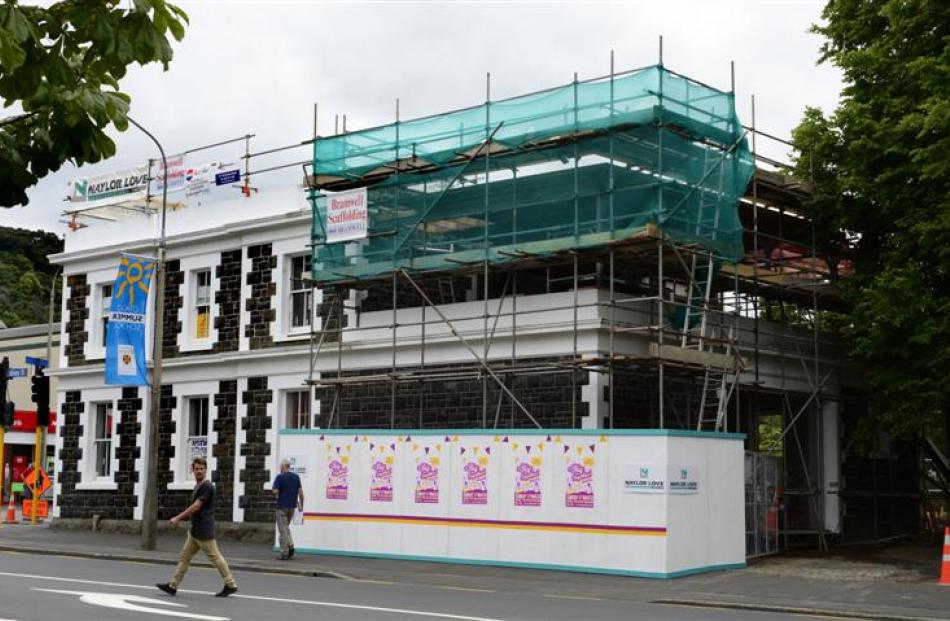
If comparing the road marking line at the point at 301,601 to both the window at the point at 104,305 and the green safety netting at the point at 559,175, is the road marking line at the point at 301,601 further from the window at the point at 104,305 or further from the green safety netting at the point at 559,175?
the window at the point at 104,305

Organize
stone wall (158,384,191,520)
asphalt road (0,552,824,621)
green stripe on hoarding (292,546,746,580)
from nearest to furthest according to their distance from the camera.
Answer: asphalt road (0,552,824,621)
green stripe on hoarding (292,546,746,580)
stone wall (158,384,191,520)

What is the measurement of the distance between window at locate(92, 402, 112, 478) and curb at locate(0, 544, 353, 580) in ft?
23.4

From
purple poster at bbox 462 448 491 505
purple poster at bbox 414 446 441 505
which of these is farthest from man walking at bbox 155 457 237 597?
purple poster at bbox 414 446 441 505

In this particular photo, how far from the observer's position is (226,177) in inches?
1329

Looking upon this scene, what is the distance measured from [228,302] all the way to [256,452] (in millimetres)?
3889

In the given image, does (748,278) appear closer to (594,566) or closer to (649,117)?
(649,117)

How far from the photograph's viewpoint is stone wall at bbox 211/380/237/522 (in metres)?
31.4

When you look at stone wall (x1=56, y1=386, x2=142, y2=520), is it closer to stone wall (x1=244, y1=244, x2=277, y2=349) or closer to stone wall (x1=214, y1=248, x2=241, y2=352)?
stone wall (x1=214, y1=248, x2=241, y2=352)

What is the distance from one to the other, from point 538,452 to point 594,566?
227 centimetres

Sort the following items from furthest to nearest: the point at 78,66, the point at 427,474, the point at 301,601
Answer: the point at 427,474
the point at 301,601
the point at 78,66

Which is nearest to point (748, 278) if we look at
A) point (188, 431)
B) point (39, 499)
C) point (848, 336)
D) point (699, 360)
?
point (848, 336)

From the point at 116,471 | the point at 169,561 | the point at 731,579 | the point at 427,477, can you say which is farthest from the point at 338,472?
the point at 116,471

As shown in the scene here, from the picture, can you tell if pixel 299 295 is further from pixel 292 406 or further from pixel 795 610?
pixel 795 610

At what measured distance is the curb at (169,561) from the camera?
21.8m
